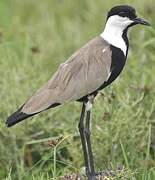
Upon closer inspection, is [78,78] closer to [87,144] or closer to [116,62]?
[116,62]

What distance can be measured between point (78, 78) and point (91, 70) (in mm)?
72

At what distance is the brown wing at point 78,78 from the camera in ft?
12.9

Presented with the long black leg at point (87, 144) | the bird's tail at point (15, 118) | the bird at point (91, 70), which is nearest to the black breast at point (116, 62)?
the bird at point (91, 70)

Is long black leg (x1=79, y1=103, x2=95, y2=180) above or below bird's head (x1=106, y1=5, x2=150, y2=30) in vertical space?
below

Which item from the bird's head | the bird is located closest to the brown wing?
the bird

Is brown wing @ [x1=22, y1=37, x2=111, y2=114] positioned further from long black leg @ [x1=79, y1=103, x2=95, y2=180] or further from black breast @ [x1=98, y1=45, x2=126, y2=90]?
long black leg @ [x1=79, y1=103, x2=95, y2=180]

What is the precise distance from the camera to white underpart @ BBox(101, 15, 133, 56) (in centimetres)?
396

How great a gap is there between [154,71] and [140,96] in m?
0.59

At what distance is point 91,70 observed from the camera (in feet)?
13.1

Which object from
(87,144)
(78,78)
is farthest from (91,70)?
(87,144)

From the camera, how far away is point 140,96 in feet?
15.9

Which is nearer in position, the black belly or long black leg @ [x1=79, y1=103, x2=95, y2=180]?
the black belly

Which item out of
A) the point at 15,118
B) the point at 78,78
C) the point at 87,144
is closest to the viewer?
the point at 15,118

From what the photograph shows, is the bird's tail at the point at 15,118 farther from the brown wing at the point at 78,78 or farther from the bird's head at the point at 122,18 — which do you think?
the bird's head at the point at 122,18
